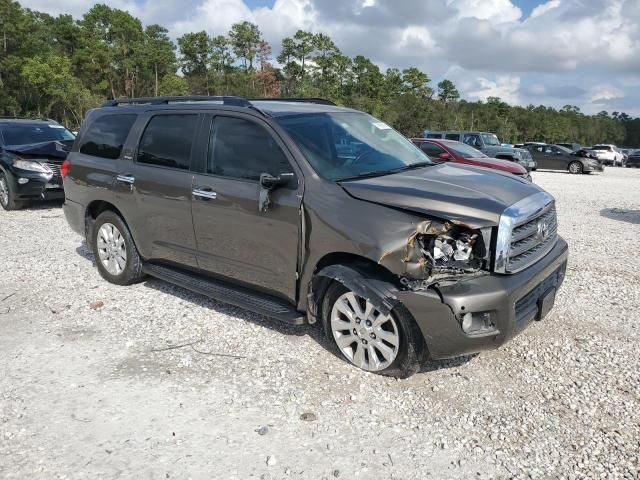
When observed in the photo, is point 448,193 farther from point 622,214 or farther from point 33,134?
point 33,134

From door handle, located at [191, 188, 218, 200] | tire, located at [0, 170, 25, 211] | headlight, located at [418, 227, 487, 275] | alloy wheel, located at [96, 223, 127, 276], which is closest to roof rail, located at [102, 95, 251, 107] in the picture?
door handle, located at [191, 188, 218, 200]

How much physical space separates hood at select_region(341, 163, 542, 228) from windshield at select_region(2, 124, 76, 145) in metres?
9.57

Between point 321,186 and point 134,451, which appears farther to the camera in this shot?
point 321,186

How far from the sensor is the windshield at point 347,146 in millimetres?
4113

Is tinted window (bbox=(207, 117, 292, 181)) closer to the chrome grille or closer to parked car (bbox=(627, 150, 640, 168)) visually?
the chrome grille

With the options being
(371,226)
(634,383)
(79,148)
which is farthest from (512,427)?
(79,148)

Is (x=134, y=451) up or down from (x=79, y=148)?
down

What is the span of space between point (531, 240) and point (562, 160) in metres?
26.3

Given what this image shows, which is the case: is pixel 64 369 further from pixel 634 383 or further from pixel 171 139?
pixel 634 383

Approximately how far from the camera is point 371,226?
11.6 feet

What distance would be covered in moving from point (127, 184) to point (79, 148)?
1.24 metres

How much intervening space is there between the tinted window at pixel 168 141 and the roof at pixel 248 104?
5.6 inches

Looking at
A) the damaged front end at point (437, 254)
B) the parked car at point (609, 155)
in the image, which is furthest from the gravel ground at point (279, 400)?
the parked car at point (609, 155)

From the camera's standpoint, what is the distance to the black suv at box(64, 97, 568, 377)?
3422 millimetres
